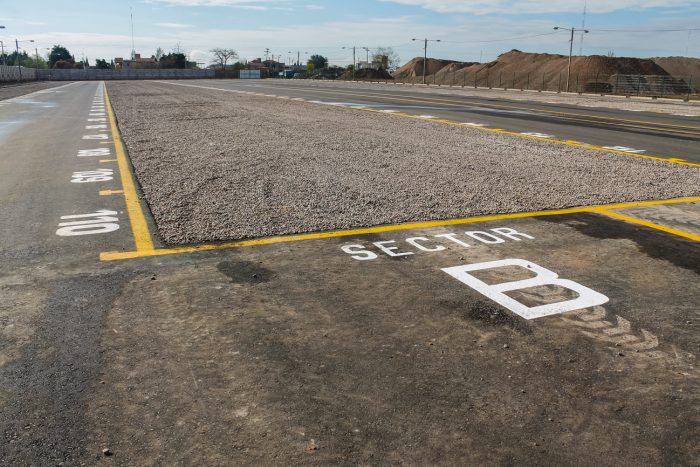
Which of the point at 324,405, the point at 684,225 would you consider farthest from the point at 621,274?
the point at 324,405

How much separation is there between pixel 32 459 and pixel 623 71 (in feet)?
346

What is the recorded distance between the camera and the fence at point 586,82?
4766cm

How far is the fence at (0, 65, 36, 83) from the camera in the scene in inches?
2987

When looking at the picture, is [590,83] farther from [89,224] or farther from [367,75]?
[89,224]

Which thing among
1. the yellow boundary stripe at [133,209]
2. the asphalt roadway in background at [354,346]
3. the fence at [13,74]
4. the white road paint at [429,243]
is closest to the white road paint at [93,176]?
the yellow boundary stripe at [133,209]

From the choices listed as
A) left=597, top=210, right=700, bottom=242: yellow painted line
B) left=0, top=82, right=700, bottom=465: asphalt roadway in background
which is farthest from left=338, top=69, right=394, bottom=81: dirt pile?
left=0, top=82, right=700, bottom=465: asphalt roadway in background

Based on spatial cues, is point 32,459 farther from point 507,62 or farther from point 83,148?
point 507,62

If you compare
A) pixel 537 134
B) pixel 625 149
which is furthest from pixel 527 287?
pixel 537 134

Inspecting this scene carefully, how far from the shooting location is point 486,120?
65.9ft

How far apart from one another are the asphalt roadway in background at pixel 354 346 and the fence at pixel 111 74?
121 metres

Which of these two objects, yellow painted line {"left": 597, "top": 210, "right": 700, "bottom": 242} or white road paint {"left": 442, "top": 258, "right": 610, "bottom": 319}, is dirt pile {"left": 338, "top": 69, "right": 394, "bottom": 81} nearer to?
yellow painted line {"left": 597, "top": 210, "right": 700, "bottom": 242}

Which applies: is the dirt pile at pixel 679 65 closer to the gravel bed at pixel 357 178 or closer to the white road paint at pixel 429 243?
the gravel bed at pixel 357 178

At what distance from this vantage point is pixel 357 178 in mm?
8773

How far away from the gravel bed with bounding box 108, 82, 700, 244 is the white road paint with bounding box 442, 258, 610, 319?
1.65 m
